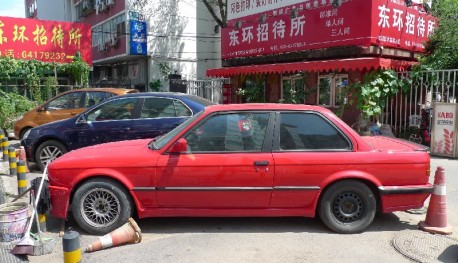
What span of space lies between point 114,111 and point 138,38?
1770cm

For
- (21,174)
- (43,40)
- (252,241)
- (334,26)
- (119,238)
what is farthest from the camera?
(43,40)

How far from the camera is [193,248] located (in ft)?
13.7

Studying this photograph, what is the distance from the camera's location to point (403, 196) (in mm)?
4480

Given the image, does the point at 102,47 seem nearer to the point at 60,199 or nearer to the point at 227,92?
the point at 227,92

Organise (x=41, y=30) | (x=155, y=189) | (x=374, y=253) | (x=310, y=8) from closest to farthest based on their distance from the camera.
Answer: (x=374, y=253) < (x=155, y=189) < (x=310, y=8) < (x=41, y=30)

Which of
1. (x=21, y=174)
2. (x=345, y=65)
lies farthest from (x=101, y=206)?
(x=345, y=65)

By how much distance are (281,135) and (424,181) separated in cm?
174

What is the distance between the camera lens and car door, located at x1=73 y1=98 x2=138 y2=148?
7.20 m

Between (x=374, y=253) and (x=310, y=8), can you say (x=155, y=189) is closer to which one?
(x=374, y=253)

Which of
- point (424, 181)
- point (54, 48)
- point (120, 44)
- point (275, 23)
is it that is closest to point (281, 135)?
point (424, 181)

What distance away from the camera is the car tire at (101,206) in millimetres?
4422

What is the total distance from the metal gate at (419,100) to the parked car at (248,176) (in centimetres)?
660

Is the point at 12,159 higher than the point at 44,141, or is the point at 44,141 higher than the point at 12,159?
the point at 44,141

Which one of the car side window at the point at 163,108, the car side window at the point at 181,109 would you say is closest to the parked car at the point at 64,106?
the car side window at the point at 163,108
